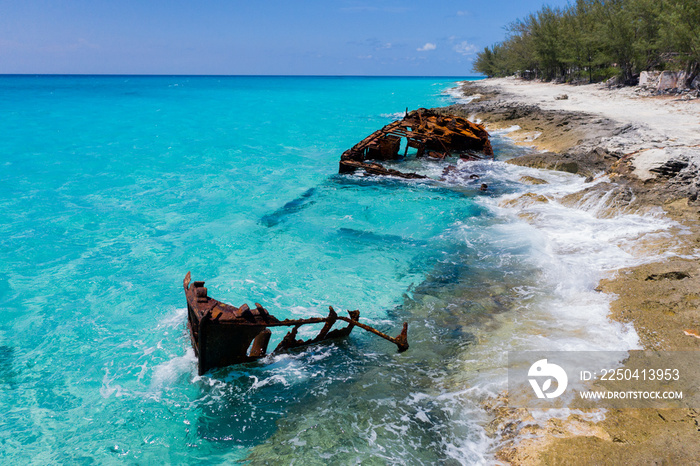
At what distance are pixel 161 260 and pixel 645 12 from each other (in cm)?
4024

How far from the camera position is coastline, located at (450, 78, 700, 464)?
4133 millimetres

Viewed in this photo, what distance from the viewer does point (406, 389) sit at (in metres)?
5.56

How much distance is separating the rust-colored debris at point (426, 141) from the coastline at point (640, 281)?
2935 mm

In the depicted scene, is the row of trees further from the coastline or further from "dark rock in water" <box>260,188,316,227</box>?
"dark rock in water" <box>260,188,316,227</box>

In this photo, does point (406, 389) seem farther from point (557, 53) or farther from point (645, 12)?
point (557, 53)

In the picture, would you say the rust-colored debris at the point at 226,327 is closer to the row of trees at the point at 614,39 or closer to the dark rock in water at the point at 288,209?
the dark rock in water at the point at 288,209

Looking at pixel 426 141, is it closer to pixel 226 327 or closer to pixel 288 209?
pixel 288 209

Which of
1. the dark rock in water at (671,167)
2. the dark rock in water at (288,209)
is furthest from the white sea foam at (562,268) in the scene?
the dark rock in water at (288,209)

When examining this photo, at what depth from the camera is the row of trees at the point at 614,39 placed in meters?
26.0

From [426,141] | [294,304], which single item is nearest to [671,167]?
[426,141]

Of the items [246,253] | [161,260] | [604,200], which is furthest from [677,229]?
[161,260]

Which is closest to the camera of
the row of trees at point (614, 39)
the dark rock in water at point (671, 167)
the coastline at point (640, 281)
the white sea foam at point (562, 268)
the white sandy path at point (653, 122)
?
the coastline at point (640, 281)

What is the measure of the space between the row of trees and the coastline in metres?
9.78

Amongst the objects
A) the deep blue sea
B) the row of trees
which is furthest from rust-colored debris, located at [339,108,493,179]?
the row of trees
